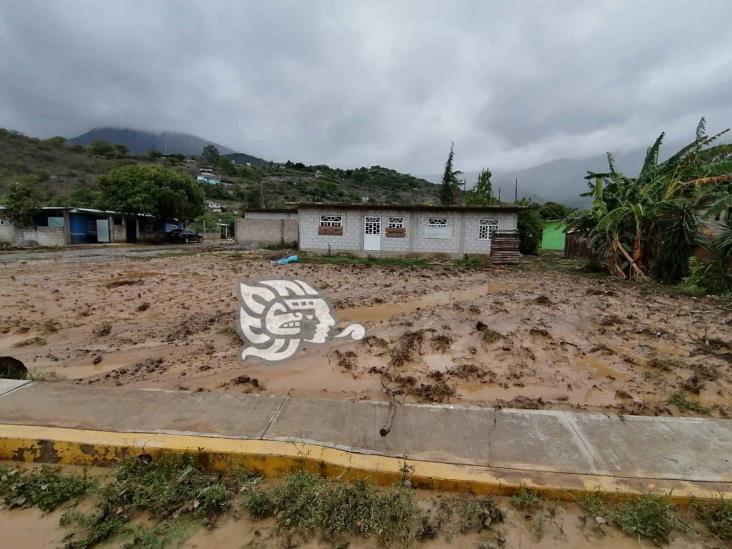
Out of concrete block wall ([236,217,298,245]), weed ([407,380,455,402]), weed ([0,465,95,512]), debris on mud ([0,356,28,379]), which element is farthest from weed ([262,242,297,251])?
weed ([0,465,95,512])

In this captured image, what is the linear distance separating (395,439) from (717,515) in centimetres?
215

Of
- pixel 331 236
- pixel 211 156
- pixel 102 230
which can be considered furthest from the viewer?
pixel 211 156

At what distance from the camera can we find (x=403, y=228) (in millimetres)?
19625

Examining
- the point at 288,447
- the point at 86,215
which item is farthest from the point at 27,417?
the point at 86,215

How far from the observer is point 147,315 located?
745cm

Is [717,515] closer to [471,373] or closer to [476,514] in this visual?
[476,514]

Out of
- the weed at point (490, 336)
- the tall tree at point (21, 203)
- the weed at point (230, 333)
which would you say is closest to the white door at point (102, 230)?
the tall tree at point (21, 203)

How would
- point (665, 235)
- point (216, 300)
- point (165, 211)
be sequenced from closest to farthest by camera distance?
point (216, 300)
point (665, 235)
point (165, 211)

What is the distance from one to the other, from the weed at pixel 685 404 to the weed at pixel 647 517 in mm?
2045

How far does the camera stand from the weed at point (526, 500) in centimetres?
239

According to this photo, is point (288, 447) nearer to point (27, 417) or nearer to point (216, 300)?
point (27, 417)

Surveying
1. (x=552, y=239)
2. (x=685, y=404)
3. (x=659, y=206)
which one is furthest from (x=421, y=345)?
(x=552, y=239)

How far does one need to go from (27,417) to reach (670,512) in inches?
202

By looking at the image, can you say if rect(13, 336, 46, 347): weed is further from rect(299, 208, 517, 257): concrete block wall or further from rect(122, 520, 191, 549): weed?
rect(299, 208, 517, 257): concrete block wall
